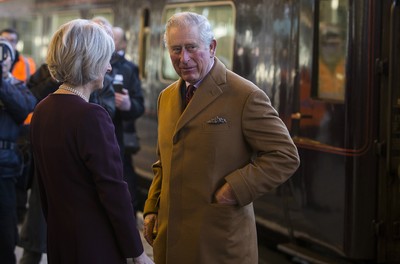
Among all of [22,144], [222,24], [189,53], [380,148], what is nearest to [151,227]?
[189,53]

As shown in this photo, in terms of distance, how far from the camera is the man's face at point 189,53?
9.78 ft

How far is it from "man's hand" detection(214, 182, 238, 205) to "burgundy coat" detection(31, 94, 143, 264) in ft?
1.22

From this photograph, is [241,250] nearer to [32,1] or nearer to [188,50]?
[188,50]

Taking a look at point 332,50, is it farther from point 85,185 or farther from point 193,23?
point 85,185

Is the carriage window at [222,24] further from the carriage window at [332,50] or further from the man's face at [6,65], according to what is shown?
the man's face at [6,65]

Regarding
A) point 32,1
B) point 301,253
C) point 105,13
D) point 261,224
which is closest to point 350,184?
point 301,253

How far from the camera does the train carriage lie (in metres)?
4.68

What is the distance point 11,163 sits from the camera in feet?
15.3

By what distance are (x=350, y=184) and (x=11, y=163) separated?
2244 mm

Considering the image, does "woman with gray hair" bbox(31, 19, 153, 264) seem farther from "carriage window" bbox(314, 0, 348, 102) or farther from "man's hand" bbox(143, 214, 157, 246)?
"carriage window" bbox(314, 0, 348, 102)

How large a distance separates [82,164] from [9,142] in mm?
2079

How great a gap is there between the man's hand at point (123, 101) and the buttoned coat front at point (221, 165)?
250 centimetres

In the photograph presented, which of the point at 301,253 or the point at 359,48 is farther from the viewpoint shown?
the point at 301,253

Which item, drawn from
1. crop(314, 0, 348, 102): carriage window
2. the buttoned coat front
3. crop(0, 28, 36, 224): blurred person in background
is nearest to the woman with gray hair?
the buttoned coat front
